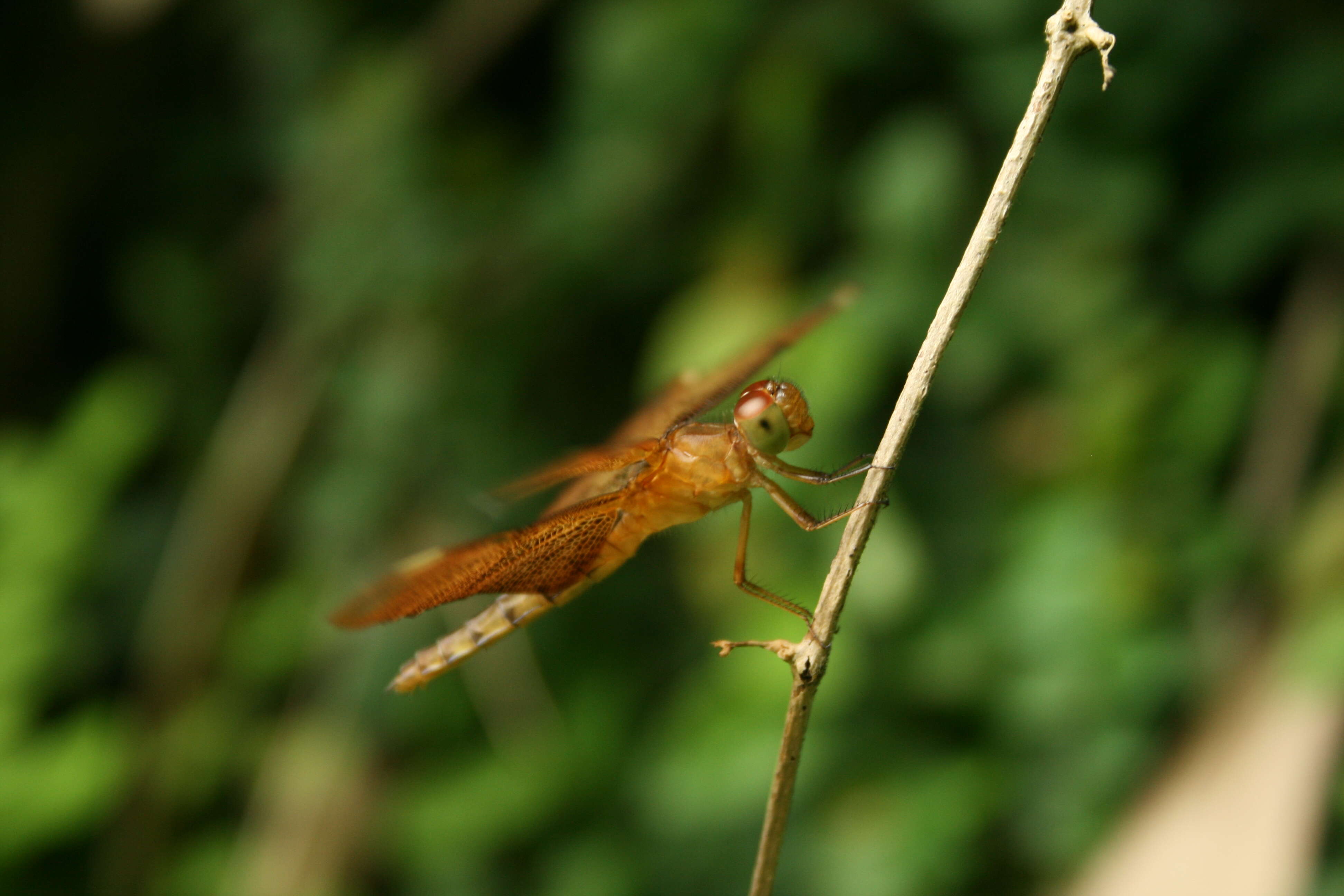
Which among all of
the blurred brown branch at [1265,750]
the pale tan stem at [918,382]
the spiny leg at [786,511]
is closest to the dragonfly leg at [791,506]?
the spiny leg at [786,511]

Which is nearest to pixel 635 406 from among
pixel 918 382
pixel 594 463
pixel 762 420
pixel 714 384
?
pixel 714 384

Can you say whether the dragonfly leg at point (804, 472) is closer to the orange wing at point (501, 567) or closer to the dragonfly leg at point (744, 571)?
the dragonfly leg at point (744, 571)

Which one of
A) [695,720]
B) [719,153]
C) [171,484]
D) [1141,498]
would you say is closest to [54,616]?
[171,484]

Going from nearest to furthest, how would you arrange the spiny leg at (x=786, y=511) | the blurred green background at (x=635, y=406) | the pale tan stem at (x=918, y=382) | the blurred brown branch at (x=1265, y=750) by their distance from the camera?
the pale tan stem at (x=918, y=382)
the spiny leg at (x=786, y=511)
the blurred brown branch at (x=1265, y=750)
the blurred green background at (x=635, y=406)

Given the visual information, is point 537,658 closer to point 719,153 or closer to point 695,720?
point 695,720

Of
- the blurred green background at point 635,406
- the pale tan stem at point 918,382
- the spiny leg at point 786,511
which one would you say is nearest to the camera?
the pale tan stem at point 918,382

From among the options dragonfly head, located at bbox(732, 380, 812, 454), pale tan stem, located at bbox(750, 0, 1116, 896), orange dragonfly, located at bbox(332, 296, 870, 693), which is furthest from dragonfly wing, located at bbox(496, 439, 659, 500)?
pale tan stem, located at bbox(750, 0, 1116, 896)

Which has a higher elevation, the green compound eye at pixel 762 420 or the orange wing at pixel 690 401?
the orange wing at pixel 690 401

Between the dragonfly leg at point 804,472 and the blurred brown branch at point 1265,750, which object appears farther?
the blurred brown branch at point 1265,750
